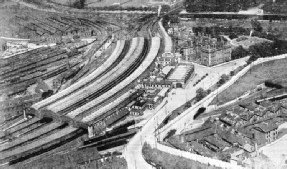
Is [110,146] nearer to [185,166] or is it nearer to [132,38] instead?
[185,166]

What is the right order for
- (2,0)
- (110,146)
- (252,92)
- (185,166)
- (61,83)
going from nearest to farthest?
(185,166)
(110,146)
(252,92)
(61,83)
(2,0)

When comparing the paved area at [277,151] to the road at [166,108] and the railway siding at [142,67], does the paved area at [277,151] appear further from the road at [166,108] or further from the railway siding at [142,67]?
the railway siding at [142,67]

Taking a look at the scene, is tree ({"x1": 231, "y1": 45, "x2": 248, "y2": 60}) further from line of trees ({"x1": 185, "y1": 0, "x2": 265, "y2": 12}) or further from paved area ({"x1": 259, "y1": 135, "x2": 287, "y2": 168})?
paved area ({"x1": 259, "y1": 135, "x2": 287, "y2": 168})

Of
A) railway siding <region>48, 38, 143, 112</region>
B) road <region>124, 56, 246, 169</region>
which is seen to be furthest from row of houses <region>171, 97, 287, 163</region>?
railway siding <region>48, 38, 143, 112</region>

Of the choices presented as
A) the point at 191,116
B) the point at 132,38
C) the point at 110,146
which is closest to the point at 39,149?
the point at 110,146

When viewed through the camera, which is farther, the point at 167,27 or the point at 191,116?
the point at 167,27

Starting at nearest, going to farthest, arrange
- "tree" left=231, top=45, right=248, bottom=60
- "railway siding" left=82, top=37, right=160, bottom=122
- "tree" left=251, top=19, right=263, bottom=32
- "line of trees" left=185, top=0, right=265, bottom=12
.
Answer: "railway siding" left=82, top=37, right=160, bottom=122
"tree" left=231, top=45, right=248, bottom=60
"tree" left=251, top=19, right=263, bottom=32
"line of trees" left=185, top=0, right=265, bottom=12
